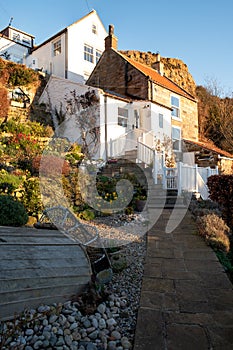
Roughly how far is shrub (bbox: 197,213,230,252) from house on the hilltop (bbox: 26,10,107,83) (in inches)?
660

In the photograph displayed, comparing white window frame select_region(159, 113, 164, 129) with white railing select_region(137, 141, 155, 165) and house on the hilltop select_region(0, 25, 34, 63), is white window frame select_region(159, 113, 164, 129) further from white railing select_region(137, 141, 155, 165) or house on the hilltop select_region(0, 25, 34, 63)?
house on the hilltop select_region(0, 25, 34, 63)

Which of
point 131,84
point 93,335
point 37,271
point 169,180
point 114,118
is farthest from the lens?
point 131,84

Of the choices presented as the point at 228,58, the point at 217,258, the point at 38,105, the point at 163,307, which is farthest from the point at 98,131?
the point at 163,307

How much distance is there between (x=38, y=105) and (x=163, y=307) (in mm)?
15239

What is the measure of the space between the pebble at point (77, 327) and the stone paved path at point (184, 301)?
159 millimetres

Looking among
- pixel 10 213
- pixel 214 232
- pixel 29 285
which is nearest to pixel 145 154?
pixel 214 232

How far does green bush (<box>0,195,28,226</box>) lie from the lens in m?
5.12

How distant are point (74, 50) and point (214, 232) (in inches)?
730

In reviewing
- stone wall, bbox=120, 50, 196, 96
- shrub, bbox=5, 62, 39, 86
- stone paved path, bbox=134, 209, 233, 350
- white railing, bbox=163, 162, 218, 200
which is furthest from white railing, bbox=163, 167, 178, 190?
stone wall, bbox=120, 50, 196, 96

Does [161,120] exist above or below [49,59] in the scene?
below

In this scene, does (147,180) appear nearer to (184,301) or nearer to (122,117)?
(122,117)

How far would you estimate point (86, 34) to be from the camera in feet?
68.5

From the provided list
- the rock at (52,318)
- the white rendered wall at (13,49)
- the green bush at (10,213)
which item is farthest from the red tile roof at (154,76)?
the rock at (52,318)

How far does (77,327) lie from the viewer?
8.66 feet
